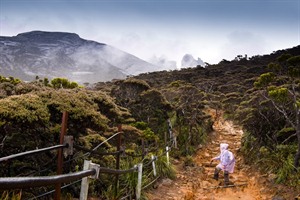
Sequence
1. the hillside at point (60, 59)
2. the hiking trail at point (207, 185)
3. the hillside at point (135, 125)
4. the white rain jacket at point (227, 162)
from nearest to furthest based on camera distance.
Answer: the hillside at point (135, 125), the hiking trail at point (207, 185), the white rain jacket at point (227, 162), the hillside at point (60, 59)

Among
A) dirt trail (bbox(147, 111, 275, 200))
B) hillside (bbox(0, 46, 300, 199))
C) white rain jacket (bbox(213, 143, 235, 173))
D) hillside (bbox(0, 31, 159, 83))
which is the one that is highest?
hillside (bbox(0, 31, 159, 83))

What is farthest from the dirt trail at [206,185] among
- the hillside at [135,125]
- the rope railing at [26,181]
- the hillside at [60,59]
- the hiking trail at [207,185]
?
the hillside at [60,59]

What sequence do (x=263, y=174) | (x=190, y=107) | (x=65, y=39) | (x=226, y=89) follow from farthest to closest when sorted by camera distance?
(x=65, y=39) < (x=226, y=89) < (x=190, y=107) < (x=263, y=174)

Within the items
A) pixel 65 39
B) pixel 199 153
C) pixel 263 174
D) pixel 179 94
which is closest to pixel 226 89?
pixel 179 94

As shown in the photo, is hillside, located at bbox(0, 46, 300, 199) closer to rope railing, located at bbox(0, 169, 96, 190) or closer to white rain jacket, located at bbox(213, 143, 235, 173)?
white rain jacket, located at bbox(213, 143, 235, 173)

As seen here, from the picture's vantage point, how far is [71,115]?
5.62m

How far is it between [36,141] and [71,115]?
2.50ft

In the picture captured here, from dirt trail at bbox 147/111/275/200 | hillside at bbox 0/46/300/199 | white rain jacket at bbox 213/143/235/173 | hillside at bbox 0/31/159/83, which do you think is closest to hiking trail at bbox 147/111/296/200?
dirt trail at bbox 147/111/275/200

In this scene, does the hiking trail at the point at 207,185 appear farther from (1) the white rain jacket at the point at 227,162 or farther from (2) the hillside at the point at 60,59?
(2) the hillside at the point at 60,59

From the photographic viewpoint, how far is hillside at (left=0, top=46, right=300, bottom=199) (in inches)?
199

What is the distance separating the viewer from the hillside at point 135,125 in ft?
16.6

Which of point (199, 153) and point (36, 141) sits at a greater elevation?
point (36, 141)

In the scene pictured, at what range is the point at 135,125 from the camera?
33.3ft

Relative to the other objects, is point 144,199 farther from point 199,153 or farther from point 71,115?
point 199,153
